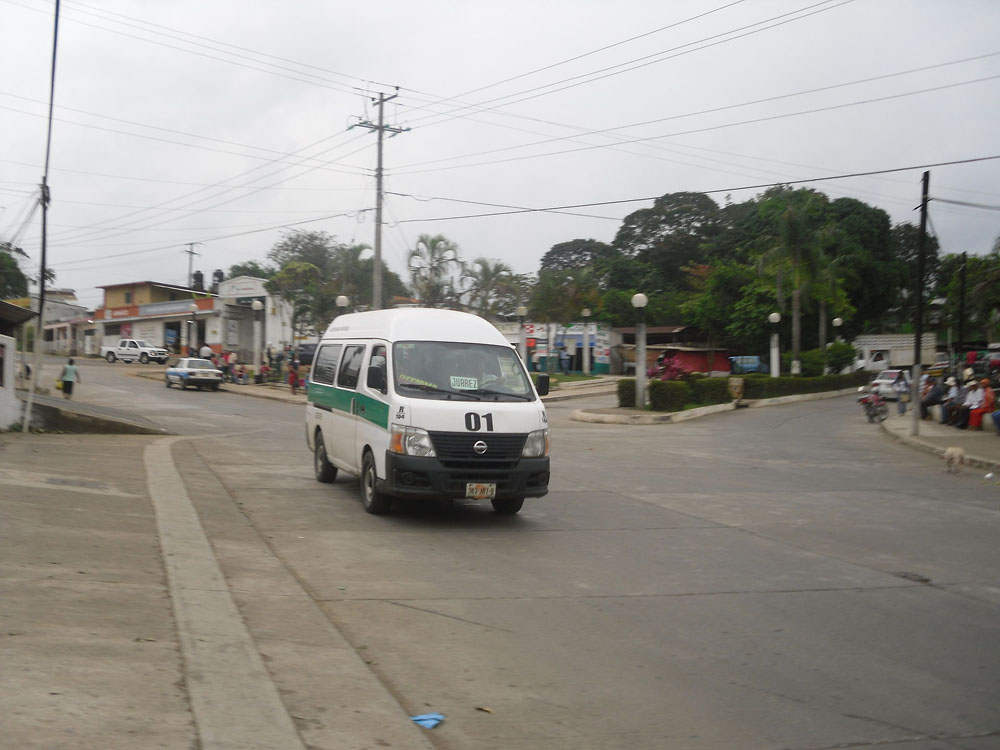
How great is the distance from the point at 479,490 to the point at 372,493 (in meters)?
1.46

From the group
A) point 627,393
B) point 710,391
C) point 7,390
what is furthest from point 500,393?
point 710,391

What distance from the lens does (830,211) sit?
2522 inches

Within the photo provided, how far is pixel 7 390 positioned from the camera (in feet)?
56.9

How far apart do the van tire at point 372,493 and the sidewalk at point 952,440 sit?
12.8m

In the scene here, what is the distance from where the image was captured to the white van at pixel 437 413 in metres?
9.28

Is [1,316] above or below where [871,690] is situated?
above

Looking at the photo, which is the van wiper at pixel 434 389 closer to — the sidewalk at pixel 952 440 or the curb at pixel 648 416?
the sidewalk at pixel 952 440

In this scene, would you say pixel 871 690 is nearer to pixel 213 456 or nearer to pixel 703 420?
pixel 213 456

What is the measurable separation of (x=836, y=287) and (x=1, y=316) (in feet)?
157

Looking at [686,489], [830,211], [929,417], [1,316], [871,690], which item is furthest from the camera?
[830,211]

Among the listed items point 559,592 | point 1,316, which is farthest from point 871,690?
point 1,316

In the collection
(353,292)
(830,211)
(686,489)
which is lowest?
(686,489)

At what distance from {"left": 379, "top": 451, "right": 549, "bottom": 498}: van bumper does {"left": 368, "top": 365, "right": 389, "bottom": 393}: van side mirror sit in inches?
34.4

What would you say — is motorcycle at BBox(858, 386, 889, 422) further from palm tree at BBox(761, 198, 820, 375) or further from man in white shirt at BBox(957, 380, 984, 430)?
palm tree at BBox(761, 198, 820, 375)
